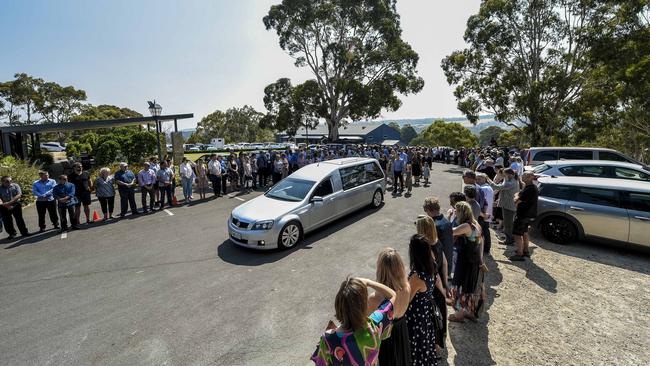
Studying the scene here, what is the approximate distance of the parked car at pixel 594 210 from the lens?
→ 6.16m

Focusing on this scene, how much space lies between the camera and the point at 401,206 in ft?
35.3

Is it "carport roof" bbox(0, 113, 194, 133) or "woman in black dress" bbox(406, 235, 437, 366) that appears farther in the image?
"carport roof" bbox(0, 113, 194, 133)

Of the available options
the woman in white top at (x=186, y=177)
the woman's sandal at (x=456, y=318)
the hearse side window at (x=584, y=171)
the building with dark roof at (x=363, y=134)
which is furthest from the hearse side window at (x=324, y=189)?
the building with dark roof at (x=363, y=134)

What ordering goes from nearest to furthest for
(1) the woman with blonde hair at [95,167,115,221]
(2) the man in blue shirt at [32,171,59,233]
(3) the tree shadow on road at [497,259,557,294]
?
(3) the tree shadow on road at [497,259,557,294], (2) the man in blue shirt at [32,171,59,233], (1) the woman with blonde hair at [95,167,115,221]

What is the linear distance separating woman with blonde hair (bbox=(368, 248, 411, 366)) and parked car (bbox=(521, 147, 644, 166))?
12241mm

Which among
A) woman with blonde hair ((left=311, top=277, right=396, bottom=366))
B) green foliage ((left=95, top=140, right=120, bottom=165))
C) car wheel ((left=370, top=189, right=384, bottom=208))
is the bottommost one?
car wheel ((left=370, top=189, right=384, bottom=208))

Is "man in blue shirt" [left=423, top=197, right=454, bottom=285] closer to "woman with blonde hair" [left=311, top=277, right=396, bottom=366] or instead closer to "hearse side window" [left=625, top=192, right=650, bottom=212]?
"woman with blonde hair" [left=311, top=277, right=396, bottom=366]

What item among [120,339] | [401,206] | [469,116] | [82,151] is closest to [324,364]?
[120,339]

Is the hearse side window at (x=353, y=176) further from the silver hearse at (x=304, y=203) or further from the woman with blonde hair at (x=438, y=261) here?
the woman with blonde hair at (x=438, y=261)

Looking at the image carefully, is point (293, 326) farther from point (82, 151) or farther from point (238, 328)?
point (82, 151)

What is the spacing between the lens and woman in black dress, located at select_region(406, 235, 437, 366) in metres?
2.91

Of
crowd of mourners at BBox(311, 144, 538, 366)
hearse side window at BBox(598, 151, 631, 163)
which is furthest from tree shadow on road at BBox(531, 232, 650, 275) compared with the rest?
hearse side window at BBox(598, 151, 631, 163)

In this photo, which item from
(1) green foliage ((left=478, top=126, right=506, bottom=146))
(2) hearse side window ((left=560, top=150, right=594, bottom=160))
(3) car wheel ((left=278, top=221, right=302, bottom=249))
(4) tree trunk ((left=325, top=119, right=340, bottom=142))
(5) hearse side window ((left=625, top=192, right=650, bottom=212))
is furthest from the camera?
(1) green foliage ((left=478, top=126, right=506, bottom=146))

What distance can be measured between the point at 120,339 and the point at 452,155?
27401mm
